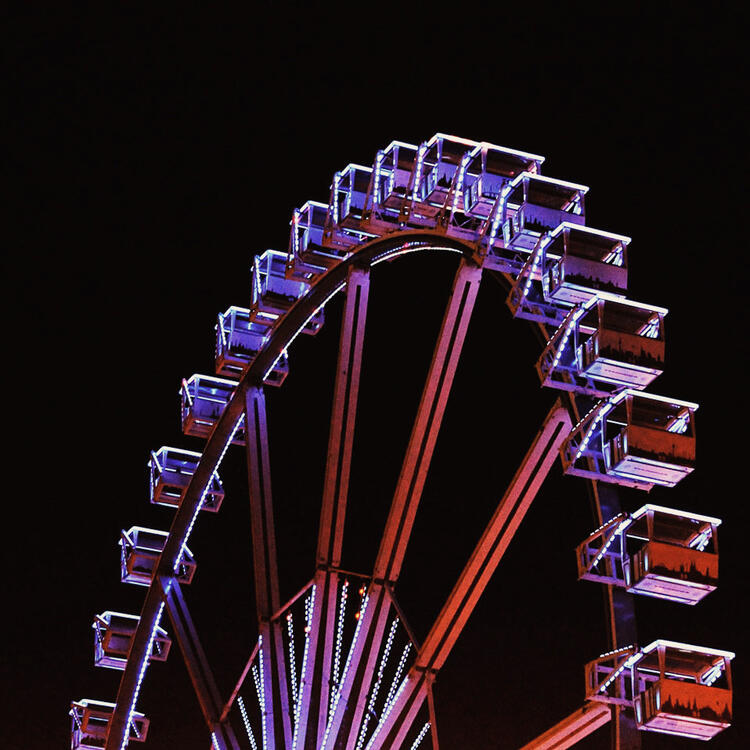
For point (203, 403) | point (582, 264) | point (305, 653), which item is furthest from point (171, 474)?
point (582, 264)

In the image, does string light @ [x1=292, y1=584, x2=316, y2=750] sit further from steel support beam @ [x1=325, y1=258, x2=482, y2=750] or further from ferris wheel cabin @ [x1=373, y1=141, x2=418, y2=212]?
ferris wheel cabin @ [x1=373, y1=141, x2=418, y2=212]

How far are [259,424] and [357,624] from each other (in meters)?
3.68

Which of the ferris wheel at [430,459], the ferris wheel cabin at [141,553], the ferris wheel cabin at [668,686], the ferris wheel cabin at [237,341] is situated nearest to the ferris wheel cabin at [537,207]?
the ferris wheel at [430,459]

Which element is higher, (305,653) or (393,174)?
(393,174)

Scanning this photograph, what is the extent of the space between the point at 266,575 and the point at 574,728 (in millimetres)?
5994

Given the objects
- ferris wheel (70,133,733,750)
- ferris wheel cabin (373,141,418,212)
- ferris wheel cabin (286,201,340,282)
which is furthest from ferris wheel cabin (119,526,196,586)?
ferris wheel cabin (373,141,418,212)

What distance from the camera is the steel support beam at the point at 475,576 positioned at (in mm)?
16562

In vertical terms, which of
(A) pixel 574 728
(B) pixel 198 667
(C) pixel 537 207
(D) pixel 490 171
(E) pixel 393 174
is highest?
(E) pixel 393 174

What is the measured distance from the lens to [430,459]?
60.3 feet

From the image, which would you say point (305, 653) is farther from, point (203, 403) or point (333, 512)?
point (203, 403)

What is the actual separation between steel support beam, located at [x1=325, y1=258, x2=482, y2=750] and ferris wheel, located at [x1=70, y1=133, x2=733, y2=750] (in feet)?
0.07

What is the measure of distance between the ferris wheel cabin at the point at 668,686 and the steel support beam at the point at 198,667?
20.8 ft

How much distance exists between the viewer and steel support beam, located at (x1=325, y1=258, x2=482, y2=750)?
18344 mm

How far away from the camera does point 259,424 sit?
70.9 feet
